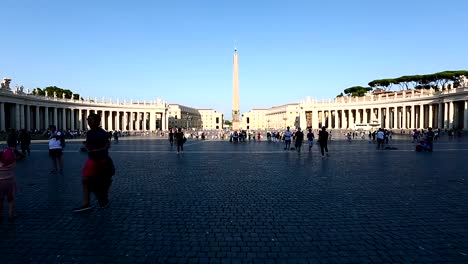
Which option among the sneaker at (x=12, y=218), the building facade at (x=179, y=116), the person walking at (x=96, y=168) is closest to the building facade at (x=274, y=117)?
the building facade at (x=179, y=116)

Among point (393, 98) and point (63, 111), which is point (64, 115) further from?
point (393, 98)

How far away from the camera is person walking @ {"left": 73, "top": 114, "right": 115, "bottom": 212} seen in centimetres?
642

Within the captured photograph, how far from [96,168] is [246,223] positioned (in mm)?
3024

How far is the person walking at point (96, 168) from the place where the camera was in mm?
6418

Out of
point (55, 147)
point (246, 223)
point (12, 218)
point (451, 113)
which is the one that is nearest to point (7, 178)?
point (12, 218)

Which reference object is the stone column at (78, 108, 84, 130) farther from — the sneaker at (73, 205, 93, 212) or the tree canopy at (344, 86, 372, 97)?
the tree canopy at (344, 86, 372, 97)

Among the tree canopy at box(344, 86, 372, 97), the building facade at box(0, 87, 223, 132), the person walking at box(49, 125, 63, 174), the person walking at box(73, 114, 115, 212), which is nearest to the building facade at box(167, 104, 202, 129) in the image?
the building facade at box(0, 87, 223, 132)

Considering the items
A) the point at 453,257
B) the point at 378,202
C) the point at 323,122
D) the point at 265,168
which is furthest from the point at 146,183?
the point at 323,122

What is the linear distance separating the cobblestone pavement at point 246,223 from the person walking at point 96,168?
0.35 m

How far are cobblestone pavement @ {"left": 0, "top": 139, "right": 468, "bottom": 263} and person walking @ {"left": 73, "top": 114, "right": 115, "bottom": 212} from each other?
348 mm

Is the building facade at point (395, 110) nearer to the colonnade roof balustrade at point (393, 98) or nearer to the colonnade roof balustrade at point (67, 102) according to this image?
the colonnade roof balustrade at point (393, 98)

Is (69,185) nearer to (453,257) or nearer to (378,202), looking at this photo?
(378,202)

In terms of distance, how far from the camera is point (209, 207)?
267 inches

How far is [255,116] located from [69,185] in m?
176
